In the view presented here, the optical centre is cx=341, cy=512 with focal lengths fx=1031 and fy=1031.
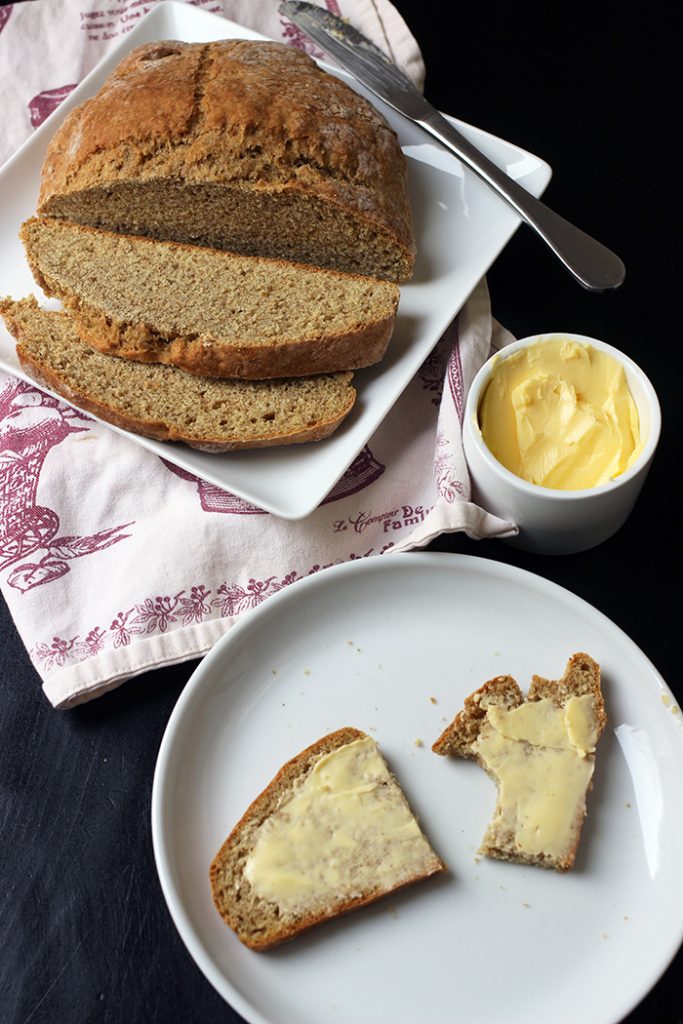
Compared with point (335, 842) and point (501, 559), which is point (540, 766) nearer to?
point (335, 842)

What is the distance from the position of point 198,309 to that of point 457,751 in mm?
1277

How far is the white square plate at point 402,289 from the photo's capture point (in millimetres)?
2479

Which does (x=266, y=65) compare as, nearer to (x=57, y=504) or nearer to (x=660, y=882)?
(x=57, y=504)

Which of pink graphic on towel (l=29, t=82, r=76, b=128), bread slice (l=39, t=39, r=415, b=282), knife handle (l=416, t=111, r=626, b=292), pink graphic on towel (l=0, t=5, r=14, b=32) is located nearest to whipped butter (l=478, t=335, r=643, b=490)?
knife handle (l=416, t=111, r=626, b=292)

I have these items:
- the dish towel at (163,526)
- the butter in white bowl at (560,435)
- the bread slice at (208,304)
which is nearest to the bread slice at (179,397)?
the bread slice at (208,304)

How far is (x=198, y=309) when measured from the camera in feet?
8.66

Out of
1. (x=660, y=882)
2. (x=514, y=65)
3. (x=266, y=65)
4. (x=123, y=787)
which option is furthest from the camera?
(x=514, y=65)

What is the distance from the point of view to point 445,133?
114 inches

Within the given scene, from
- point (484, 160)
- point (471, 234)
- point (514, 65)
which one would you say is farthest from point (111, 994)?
point (514, 65)

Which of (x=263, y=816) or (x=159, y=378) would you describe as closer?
(x=263, y=816)

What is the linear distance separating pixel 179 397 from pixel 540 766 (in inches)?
48.4

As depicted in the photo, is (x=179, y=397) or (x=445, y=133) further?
(x=445, y=133)

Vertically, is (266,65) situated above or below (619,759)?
above

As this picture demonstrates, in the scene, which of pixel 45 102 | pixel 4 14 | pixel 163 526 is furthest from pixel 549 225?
pixel 4 14
